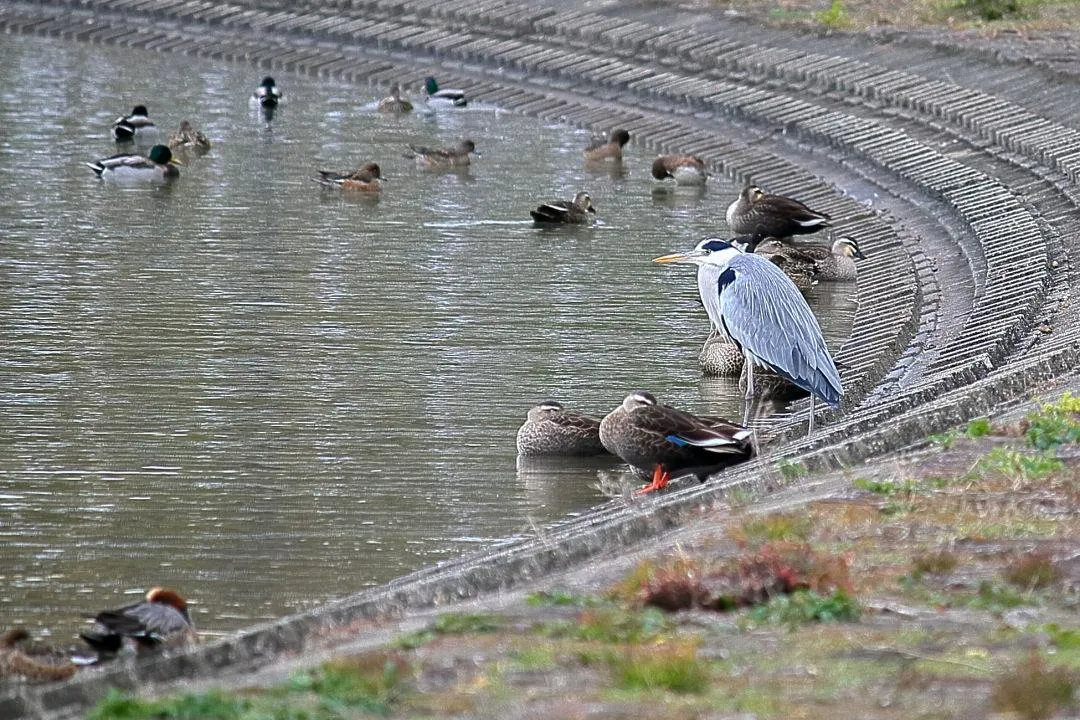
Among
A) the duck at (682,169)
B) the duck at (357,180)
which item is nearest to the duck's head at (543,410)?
the duck at (357,180)

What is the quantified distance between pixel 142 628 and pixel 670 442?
4.10 meters

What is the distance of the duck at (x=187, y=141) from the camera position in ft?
88.3

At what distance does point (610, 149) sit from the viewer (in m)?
26.9

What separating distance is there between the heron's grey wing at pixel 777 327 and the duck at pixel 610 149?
12942 millimetres

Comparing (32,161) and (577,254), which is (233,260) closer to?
(577,254)

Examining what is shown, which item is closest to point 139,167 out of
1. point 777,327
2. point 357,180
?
point 357,180

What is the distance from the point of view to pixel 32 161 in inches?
1019

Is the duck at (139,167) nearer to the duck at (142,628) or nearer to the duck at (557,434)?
the duck at (557,434)

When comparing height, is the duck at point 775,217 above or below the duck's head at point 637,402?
below

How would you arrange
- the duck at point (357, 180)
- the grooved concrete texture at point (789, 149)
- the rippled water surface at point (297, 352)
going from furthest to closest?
the duck at point (357, 180) → the rippled water surface at point (297, 352) → the grooved concrete texture at point (789, 149)

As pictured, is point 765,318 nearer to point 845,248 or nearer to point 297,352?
point 297,352

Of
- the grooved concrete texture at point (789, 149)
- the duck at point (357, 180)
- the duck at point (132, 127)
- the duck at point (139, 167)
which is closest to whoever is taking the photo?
the grooved concrete texture at point (789, 149)

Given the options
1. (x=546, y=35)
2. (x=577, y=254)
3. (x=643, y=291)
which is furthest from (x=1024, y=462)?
(x=546, y=35)

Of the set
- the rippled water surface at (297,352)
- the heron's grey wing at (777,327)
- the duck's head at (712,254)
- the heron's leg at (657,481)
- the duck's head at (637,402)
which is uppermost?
the duck's head at (712,254)
